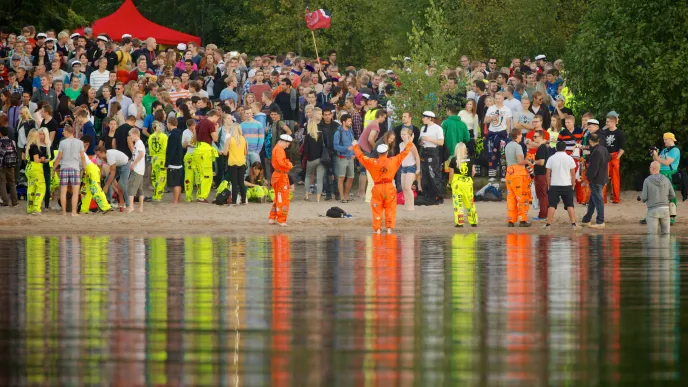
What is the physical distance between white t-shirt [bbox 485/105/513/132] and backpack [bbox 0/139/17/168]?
9.90m

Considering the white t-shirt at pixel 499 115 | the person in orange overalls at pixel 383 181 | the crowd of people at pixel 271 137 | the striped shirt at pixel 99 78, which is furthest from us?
the striped shirt at pixel 99 78

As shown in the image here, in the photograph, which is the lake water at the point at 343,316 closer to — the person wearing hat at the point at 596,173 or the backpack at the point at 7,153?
the person wearing hat at the point at 596,173

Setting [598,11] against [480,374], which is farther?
[598,11]

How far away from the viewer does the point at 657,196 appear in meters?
26.2

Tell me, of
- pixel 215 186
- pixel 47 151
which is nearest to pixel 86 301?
pixel 47 151

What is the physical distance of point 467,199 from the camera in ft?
91.5

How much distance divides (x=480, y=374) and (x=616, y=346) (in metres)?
1.87

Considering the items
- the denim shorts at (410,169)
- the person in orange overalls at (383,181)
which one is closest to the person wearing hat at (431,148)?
the denim shorts at (410,169)

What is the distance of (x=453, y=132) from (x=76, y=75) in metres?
8.64

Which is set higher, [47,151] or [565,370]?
[47,151]

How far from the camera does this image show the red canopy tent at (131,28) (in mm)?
48344

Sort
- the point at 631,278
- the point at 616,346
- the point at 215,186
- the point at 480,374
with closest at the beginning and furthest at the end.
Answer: the point at 480,374
the point at 616,346
the point at 631,278
the point at 215,186

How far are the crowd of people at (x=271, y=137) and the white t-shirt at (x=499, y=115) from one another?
0.10ft

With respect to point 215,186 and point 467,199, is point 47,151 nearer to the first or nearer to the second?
point 215,186
